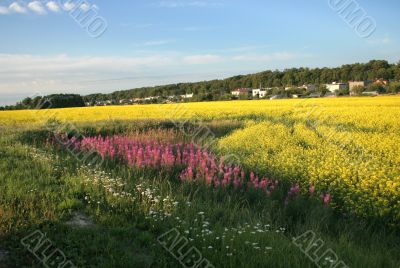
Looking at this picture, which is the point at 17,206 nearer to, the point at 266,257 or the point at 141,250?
the point at 141,250

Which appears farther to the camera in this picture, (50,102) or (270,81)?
(270,81)

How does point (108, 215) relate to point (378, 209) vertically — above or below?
above

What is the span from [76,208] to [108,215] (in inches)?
27.2

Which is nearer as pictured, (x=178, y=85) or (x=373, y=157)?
(x=373, y=157)

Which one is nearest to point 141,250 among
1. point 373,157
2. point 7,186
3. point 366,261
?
point 366,261

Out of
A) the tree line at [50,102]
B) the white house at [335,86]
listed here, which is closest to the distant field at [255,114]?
the tree line at [50,102]

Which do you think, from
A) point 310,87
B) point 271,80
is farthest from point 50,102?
point 271,80

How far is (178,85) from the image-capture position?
80.4 meters

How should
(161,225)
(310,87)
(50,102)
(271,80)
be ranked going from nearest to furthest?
(161,225)
(50,102)
(310,87)
(271,80)

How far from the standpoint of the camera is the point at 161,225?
5.32 metres

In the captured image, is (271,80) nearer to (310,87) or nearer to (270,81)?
(270,81)

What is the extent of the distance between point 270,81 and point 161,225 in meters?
82.0

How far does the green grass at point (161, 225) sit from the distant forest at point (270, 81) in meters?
51.0

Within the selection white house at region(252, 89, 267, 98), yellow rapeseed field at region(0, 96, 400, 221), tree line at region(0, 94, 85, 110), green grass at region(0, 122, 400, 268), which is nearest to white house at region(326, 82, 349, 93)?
white house at region(252, 89, 267, 98)
